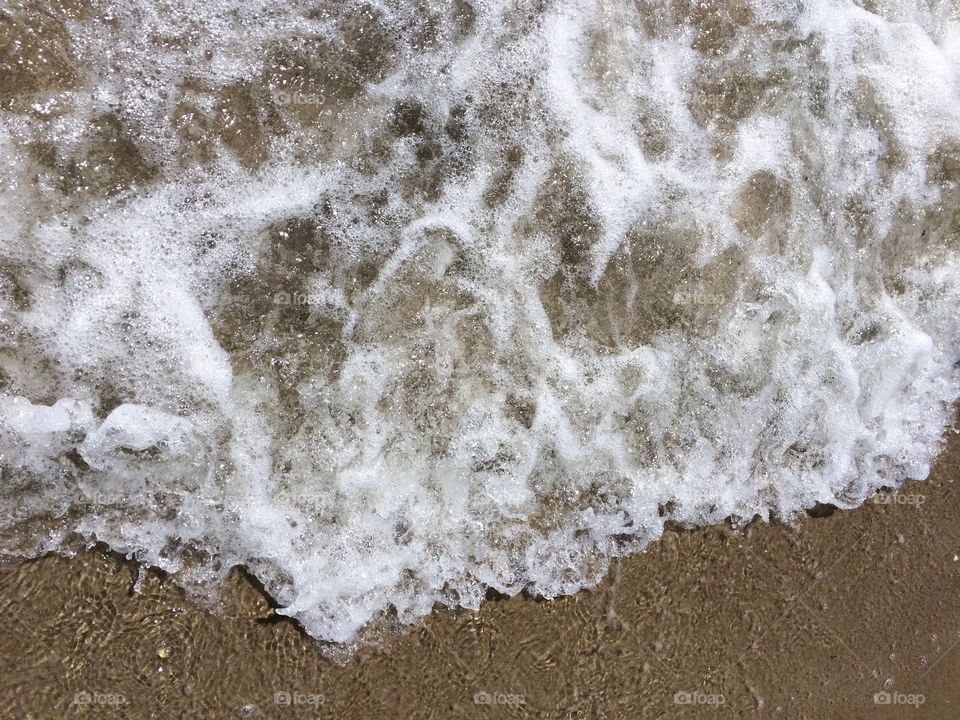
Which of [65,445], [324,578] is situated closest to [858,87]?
[324,578]

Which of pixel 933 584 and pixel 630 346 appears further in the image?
pixel 933 584

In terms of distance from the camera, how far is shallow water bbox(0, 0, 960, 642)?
8.28 feet

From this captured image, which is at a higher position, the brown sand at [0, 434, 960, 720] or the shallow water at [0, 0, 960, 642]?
the shallow water at [0, 0, 960, 642]

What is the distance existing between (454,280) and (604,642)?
5.30ft

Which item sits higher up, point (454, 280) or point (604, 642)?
point (454, 280)

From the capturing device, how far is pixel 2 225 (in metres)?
2.45

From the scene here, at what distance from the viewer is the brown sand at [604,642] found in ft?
8.35

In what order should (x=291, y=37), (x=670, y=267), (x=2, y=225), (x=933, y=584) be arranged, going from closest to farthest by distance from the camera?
(x=2, y=225) < (x=291, y=37) < (x=670, y=267) < (x=933, y=584)

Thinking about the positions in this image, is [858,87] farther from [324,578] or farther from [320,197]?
[324,578]

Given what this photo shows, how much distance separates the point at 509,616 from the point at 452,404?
0.89m

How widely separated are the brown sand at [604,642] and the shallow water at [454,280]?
133mm

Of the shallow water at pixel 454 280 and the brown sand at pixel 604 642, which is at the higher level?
the shallow water at pixel 454 280

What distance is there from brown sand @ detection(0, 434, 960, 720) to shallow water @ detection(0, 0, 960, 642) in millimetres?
133

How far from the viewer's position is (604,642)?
2773 mm
